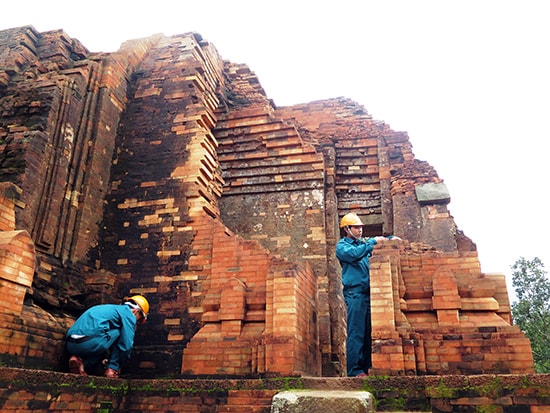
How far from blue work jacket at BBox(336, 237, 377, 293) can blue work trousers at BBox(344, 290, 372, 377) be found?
97 millimetres

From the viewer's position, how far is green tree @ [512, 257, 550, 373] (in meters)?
19.2

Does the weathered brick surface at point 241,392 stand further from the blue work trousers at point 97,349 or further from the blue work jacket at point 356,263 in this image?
the blue work jacket at point 356,263

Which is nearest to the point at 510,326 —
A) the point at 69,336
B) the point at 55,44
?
the point at 69,336

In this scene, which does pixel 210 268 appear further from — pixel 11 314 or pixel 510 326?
pixel 510 326

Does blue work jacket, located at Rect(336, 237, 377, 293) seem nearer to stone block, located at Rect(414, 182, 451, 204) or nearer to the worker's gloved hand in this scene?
the worker's gloved hand

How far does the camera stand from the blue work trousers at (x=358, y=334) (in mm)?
5516

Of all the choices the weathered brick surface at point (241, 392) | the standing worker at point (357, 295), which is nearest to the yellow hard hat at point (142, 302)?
the weathered brick surface at point (241, 392)

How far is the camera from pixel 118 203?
27.3 feet

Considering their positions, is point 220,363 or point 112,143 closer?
point 220,363

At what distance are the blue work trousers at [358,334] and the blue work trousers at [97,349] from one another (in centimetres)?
→ 300

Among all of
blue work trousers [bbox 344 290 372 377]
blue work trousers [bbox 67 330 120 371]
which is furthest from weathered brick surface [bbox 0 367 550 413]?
blue work trousers [bbox 344 290 372 377]

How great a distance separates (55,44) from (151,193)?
373 cm

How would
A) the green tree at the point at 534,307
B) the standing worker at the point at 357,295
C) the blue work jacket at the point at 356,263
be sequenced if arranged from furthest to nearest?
1. the green tree at the point at 534,307
2. the blue work jacket at the point at 356,263
3. the standing worker at the point at 357,295

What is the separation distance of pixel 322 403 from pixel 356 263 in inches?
85.8
